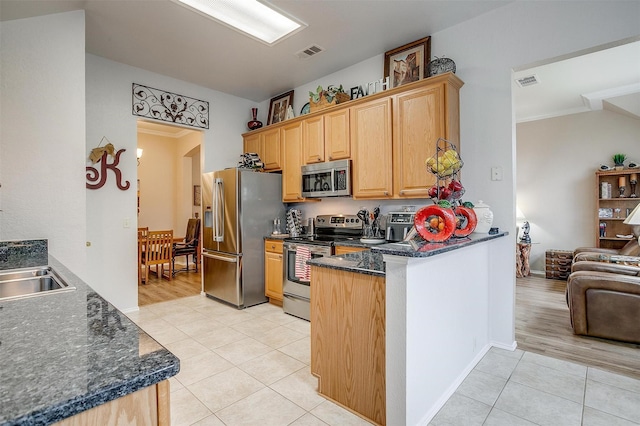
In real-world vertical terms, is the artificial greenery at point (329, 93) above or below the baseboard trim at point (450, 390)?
above

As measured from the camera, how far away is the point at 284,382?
2.17 m

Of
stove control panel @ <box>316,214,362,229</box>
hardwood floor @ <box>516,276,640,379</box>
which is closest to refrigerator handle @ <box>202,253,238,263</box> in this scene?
stove control panel @ <box>316,214,362,229</box>

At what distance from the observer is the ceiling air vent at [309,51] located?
3.33m

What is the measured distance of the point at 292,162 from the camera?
4.05 meters

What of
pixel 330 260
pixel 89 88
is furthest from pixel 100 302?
pixel 89 88

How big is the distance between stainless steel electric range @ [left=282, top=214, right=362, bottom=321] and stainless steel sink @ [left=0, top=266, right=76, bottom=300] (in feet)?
7.17

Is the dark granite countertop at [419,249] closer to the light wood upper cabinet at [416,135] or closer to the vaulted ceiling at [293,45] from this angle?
the light wood upper cabinet at [416,135]

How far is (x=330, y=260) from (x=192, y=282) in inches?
162

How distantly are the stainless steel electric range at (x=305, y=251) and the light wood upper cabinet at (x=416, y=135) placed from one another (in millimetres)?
848

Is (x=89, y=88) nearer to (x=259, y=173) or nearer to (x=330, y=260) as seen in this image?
(x=259, y=173)

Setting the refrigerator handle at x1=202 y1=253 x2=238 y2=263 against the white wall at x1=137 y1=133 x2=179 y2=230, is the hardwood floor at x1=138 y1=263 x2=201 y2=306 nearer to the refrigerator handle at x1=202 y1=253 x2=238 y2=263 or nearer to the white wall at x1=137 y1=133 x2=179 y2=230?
the refrigerator handle at x1=202 y1=253 x2=238 y2=263

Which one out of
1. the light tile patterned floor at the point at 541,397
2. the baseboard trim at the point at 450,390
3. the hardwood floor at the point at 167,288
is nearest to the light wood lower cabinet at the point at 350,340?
the baseboard trim at the point at 450,390

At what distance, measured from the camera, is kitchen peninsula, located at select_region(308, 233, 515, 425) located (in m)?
1.56

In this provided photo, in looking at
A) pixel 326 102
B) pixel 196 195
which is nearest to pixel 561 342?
pixel 326 102
